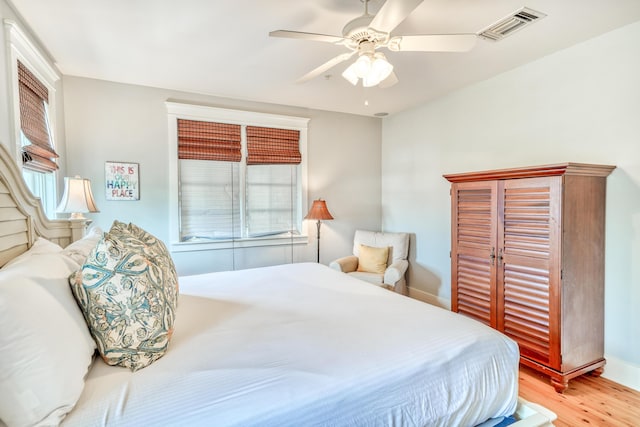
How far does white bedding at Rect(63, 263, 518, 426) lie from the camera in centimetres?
98

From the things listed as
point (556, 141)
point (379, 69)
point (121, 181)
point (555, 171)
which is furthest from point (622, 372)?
point (121, 181)

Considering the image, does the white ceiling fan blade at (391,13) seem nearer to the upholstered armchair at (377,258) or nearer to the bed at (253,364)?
the bed at (253,364)

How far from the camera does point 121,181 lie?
3334 millimetres

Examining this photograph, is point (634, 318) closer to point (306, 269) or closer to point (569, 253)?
Result: point (569, 253)

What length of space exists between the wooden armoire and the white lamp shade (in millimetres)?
3142

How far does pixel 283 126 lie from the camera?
411 centimetres

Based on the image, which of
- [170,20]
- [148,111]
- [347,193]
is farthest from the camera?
[347,193]

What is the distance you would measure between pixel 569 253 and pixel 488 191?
0.73 metres

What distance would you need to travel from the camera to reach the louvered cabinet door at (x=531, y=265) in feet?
7.43

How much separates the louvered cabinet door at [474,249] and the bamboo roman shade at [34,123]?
3.40m

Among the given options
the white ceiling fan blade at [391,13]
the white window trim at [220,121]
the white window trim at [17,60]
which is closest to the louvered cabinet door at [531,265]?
the white ceiling fan blade at [391,13]

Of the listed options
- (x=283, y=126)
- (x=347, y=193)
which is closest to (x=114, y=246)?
(x=283, y=126)

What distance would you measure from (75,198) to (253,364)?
2122 millimetres

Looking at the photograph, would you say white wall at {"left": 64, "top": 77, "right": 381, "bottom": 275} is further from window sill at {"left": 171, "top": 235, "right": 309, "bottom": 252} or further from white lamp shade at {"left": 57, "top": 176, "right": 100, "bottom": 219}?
white lamp shade at {"left": 57, "top": 176, "right": 100, "bottom": 219}
